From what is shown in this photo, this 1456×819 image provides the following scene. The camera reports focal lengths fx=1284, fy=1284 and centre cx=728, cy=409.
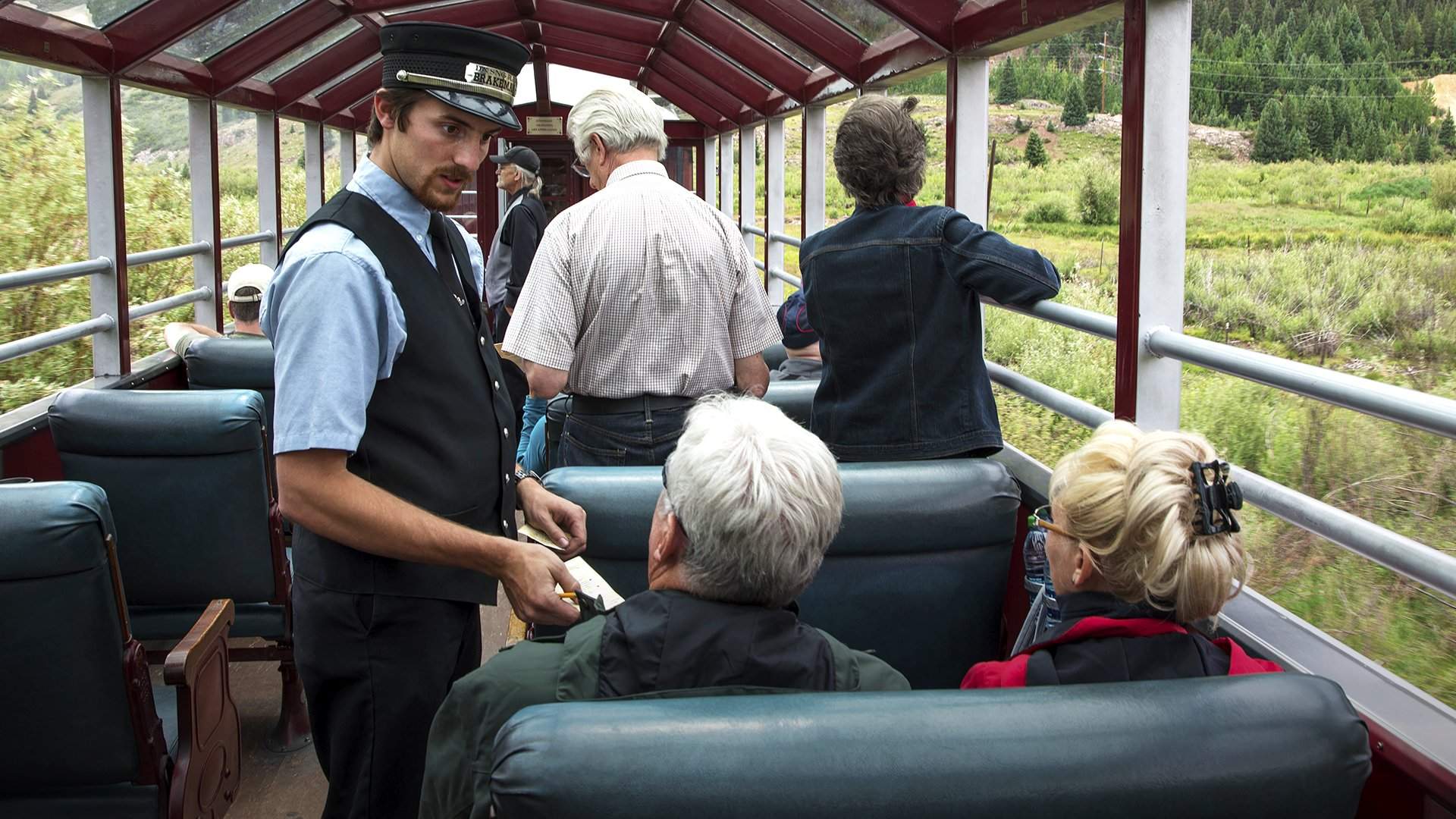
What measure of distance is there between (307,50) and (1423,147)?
21.3ft

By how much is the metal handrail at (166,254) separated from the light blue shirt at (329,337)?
4307mm

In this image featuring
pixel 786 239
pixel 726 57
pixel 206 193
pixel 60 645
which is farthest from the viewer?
pixel 786 239

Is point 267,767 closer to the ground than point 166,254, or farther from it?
closer to the ground

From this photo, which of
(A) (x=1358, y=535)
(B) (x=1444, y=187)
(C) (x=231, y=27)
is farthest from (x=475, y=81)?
(C) (x=231, y=27)

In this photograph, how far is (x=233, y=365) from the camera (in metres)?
4.93

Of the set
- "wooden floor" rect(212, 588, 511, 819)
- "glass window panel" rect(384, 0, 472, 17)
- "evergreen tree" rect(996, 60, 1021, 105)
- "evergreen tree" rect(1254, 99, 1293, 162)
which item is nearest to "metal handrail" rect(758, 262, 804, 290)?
"evergreen tree" rect(996, 60, 1021, 105)

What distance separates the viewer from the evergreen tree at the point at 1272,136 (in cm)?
425

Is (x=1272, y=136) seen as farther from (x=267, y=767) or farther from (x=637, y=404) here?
(x=267, y=767)

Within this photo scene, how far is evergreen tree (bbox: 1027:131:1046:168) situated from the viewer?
6867 millimetres

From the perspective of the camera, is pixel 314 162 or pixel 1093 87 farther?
pixel 314 162

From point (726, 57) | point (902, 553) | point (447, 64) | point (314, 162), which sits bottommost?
point (902, 553)

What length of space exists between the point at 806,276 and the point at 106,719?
5.75 feet

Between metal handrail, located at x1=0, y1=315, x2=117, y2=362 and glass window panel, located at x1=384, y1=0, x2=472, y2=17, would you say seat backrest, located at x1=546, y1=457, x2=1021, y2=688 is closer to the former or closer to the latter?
metal handrail, located at x1=0, y1=315, x2=117, y2=362

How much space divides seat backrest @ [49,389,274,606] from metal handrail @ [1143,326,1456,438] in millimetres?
2280
